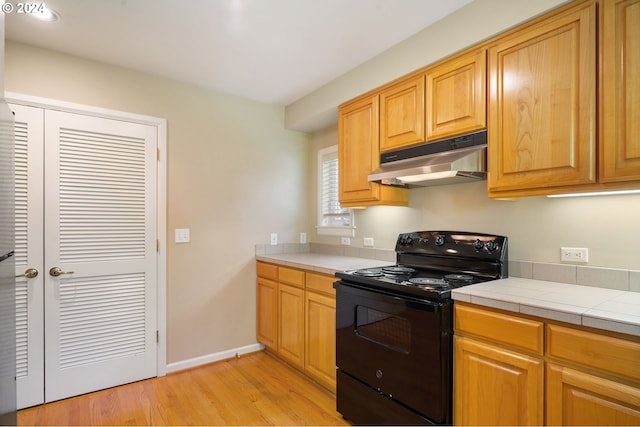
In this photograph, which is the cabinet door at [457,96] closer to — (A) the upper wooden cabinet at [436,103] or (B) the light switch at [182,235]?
(A) the upper wooden cabinet at [436,103]

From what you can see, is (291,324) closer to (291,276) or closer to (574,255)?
(291,276)

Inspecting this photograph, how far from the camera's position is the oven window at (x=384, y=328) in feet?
5.70

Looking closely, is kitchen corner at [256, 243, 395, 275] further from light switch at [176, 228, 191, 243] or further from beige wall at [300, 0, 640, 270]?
light switch at [176, 228, 191, 243]

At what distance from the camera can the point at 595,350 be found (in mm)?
1179

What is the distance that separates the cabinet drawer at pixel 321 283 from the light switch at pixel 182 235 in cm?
114

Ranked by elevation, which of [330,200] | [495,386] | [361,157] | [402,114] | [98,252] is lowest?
[495,386]

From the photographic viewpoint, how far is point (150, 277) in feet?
8.87

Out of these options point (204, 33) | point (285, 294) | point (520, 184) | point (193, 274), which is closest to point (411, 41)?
point (520, 184)

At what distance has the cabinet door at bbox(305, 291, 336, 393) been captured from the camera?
2328 mm

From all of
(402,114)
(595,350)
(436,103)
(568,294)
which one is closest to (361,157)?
(402,114)

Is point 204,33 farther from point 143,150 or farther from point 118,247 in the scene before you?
point 118,247

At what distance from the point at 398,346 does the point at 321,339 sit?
0.79m

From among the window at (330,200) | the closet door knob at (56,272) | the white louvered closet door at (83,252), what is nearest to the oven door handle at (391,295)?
the window at (330,200)

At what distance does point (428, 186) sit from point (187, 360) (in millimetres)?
2460
